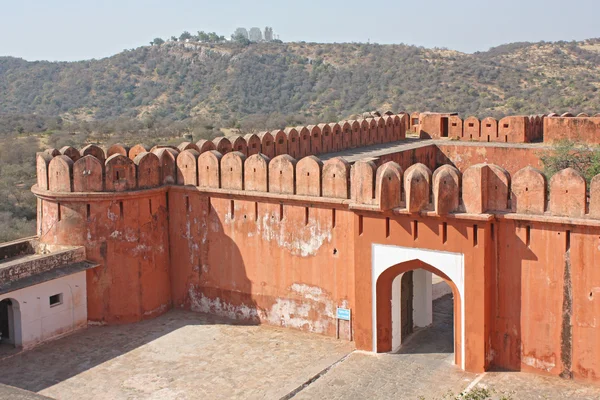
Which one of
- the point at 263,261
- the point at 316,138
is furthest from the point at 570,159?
the point at 263,261

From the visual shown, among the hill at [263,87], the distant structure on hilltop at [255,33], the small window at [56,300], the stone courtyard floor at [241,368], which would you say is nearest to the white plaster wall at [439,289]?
the stone courtyard floor at [241,368]

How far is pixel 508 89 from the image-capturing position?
→ 4878 cm

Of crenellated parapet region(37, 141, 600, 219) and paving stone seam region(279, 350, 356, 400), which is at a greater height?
crenellated parapet region(37, 141, 600, 219)

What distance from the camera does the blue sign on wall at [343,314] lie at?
13070mm

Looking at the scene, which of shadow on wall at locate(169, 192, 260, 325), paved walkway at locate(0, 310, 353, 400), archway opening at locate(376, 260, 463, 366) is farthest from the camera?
shadow on wall at locate(169, 192, 260, 325)

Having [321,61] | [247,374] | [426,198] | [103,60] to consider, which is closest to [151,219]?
[247,374]

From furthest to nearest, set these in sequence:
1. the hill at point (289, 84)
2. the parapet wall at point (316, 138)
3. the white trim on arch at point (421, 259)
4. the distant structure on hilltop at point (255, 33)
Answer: the distant structure on hilltop at point (255, 33) < the hill at point (289, 84) < the parapet wall at point (316, 138) < the white trim on arch at point (421, 259)

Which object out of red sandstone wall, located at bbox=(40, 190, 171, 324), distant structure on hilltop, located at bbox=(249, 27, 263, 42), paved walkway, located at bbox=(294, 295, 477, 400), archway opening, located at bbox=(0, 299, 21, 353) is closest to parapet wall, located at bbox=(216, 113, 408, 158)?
red sandstone wall, located at bbox=(40, 190, 171, 324)

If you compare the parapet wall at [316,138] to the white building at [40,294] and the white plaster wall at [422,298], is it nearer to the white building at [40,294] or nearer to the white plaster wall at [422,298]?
the white building at [40,294]

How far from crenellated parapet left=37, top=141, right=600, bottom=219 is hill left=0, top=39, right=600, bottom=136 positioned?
2630 cm

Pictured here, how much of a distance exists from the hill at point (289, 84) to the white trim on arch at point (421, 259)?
28.8 metres

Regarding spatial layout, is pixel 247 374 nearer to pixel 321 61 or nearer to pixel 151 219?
pixel 151 219

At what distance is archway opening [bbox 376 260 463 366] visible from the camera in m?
11.9

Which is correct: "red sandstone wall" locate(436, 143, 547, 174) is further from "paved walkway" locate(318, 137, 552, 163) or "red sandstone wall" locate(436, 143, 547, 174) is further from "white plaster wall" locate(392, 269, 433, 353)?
"white plaster wall" locate(392, 269, 433, 353)
